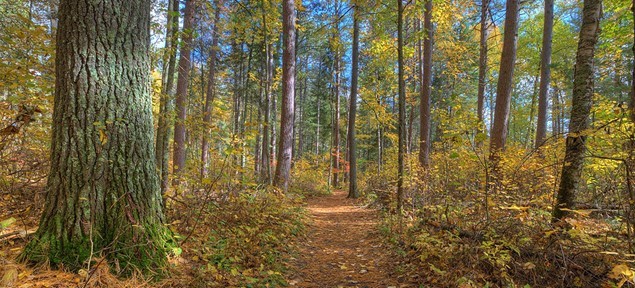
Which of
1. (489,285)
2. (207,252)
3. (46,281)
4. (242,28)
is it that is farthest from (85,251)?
(242,28)

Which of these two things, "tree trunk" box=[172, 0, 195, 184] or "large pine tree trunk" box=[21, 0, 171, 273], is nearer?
"large pine tree trunk" box=[21, 0, 171, 273]

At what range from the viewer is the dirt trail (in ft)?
12.3

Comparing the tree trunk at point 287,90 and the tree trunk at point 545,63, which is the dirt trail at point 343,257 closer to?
the tree trunk at point 287,90

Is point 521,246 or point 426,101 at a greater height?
point 426,101

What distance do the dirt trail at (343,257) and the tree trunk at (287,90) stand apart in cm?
173

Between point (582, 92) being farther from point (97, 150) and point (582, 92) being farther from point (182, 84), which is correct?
point (182, 84)

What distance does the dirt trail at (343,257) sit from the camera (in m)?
3.76

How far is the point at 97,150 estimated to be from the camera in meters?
2.49

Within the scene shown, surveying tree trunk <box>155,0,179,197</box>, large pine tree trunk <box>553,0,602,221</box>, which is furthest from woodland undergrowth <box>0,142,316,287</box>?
large pine tree trunk <box>553,0,602,221</box>

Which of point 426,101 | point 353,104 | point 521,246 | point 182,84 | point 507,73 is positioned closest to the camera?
point 521,246

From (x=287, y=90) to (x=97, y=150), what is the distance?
6480mm

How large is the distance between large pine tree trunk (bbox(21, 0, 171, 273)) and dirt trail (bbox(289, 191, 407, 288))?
2028 millimetres

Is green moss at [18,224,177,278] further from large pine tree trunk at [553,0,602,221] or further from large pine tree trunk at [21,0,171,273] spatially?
large pine tree trunk at [553,0,602,221]

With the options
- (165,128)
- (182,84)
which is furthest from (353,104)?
(165,128)
